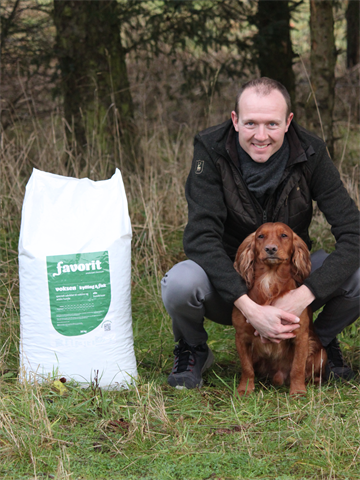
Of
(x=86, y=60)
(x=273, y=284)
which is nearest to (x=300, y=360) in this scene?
(x=273, y=284)

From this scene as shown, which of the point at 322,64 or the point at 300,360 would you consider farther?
the point at 322,64

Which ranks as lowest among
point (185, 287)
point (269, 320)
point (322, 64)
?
point (269, 320)

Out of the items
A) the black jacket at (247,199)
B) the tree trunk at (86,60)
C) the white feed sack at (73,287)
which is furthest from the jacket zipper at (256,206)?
the tree trunk at (86,60)

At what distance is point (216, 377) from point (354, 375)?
0.70m

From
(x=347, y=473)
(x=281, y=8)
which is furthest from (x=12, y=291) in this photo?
(x=281, y=8)

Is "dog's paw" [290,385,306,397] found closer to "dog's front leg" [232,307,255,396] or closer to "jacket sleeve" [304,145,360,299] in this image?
"dog's front leg" [232,307,255,396]

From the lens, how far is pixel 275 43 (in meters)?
5.89

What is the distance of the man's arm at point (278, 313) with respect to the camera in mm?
2436

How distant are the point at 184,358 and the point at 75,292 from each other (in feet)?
2.20

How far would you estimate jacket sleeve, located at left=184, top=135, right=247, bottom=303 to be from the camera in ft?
8.43

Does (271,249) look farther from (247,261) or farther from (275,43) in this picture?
(275,43)

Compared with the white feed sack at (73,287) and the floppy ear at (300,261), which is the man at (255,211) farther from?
the white feed sack at (73,287)

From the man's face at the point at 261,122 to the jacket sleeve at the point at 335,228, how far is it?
0.25 meters

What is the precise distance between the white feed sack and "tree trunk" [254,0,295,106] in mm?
3417
